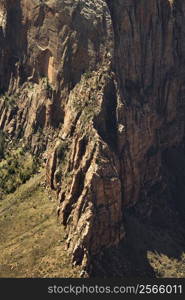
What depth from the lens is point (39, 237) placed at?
12838cm

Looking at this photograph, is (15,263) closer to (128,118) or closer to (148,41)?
(128,118)

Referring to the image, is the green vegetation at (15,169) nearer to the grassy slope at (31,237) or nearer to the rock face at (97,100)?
the grassy slope at (31,237)

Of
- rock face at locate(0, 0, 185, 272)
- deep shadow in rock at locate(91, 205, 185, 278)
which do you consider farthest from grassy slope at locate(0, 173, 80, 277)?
deep shadow in rock at locate(91, 205, 185, 278)

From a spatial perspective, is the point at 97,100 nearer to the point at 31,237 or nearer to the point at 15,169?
the point at 15,169

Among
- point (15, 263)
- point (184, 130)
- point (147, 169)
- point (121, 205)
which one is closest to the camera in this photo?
point (15, 263)

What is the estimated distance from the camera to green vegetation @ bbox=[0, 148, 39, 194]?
139625 millimetres

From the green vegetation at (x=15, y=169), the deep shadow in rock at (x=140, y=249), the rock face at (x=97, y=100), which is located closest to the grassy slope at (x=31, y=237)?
the green vegetation at (x=15, y=169)

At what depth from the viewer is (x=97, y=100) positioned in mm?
135250

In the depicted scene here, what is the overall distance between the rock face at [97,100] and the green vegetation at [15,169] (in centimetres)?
317

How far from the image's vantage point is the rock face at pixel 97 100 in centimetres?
12875

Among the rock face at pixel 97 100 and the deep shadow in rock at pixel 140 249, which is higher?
the rock face at pixel 97 100

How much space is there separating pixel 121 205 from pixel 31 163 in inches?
831

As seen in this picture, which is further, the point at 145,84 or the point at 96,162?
the point at 145,84

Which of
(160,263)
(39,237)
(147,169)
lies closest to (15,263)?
(39,237)
